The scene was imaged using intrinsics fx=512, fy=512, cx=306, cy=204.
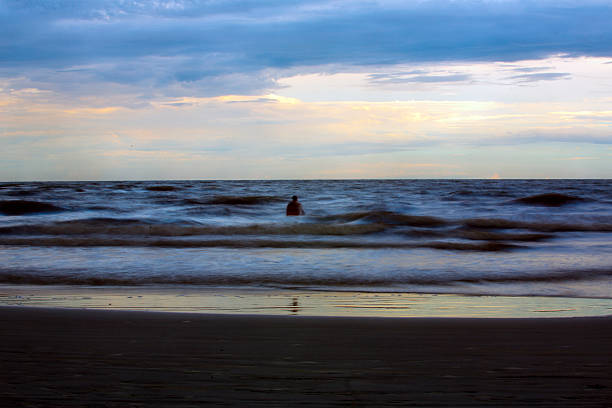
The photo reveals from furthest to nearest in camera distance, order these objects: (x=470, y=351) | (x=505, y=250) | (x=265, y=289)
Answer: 1. (x=505, y=250)
2. (x=265, y=289)
3. (x=470, y=351)

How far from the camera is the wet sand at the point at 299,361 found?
2547 mm

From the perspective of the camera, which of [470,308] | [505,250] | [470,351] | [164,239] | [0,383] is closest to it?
[0,383]

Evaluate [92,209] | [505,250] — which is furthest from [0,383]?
[92,209]

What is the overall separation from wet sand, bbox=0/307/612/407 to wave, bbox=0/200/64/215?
2322 cm

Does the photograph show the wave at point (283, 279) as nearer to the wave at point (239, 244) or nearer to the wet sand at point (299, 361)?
the wet sand at point (299, 361)

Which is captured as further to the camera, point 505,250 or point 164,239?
point 164,239

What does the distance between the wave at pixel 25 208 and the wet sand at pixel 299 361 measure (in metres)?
23.2

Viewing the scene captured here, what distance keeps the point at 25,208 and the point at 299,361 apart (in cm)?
2685

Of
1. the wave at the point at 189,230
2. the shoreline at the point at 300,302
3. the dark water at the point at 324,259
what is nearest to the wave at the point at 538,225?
the dark water at the point at 324,259

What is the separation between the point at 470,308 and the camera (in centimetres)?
484

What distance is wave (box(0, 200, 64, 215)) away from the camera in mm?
24681

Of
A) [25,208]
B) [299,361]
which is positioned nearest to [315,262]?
[299,361]

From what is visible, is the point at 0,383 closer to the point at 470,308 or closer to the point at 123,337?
the point at 123,337

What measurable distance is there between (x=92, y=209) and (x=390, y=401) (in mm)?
24676
